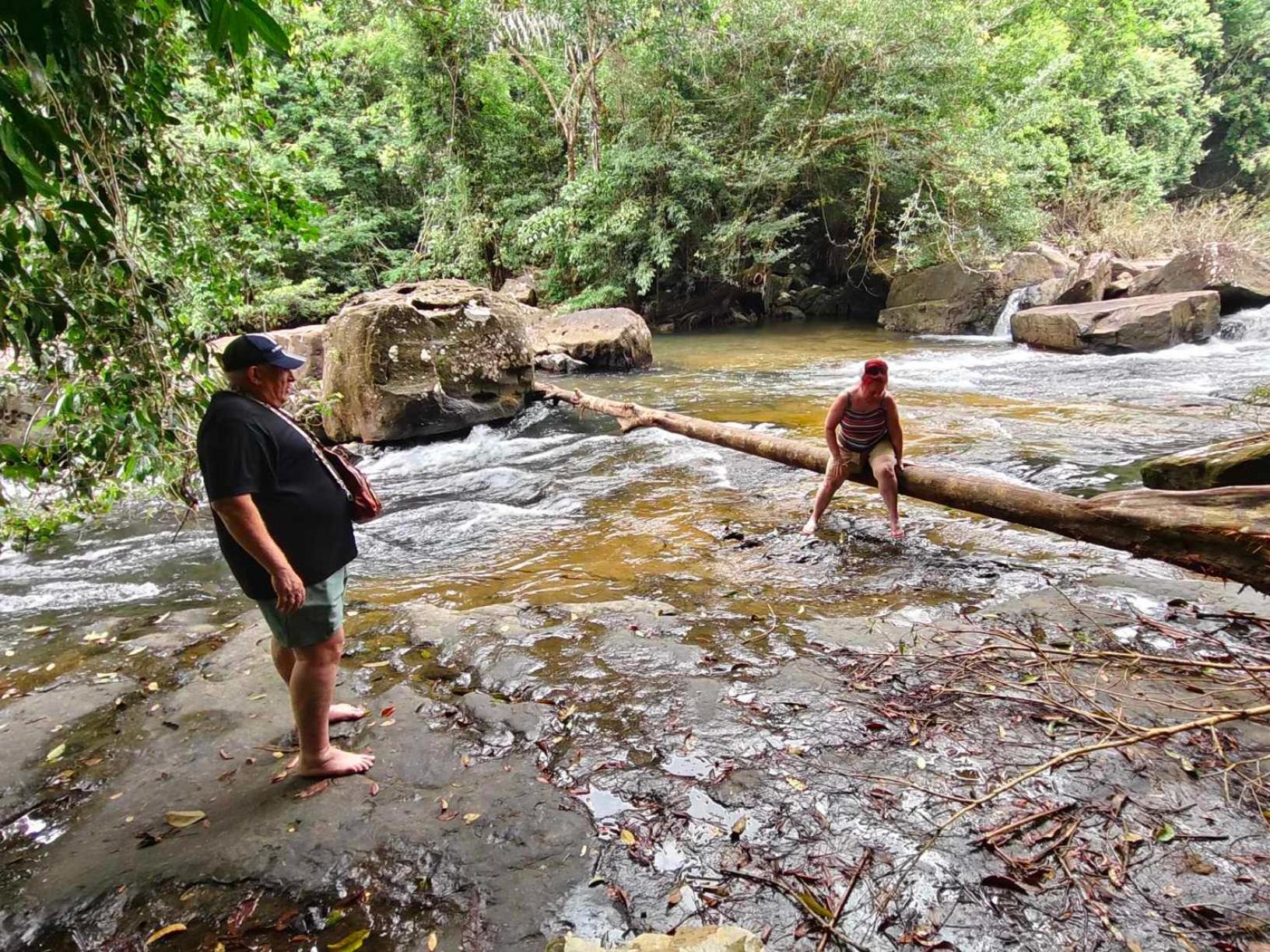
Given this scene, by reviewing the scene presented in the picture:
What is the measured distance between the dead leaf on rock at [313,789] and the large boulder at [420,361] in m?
6.41

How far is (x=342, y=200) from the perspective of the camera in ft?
71.8

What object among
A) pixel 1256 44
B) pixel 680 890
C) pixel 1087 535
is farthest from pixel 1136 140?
pixel 680 890

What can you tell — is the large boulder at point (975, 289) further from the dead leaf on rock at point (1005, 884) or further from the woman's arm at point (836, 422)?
the dead leaf on rock at point (1005, 884)

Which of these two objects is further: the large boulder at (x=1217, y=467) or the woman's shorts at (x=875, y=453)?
the woman's shorts at (x=875, y=453)

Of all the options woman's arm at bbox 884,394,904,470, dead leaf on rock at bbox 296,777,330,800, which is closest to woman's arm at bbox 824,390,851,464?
woman's arm at bbox 884,394,904,470

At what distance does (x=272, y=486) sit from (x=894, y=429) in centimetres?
442

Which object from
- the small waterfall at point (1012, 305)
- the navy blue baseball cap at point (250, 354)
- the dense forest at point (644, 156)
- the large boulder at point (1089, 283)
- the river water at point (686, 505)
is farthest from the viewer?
the small waterfall at point (1012, 305)

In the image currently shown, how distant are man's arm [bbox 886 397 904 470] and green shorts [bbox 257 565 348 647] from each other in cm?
420

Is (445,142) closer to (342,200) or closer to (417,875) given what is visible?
(342,200)

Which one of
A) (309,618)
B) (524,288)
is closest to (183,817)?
(309,618)

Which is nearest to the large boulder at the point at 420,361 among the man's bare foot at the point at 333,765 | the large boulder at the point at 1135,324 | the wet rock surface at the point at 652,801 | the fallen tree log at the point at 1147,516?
the wet rock surface at the point at 652,801

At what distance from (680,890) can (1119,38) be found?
27578mm

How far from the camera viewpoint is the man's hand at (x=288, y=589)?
7.68 ft

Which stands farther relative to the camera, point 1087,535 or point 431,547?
point 431,547
